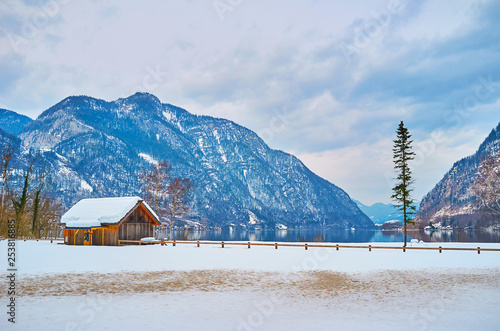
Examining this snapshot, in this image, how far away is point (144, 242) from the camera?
55.9 metres

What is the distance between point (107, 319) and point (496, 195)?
6247 centimetres

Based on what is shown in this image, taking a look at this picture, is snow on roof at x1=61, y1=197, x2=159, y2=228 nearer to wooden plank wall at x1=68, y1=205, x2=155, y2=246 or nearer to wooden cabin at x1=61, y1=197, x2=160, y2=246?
wooden cabin at x1=61, y1=197, x2=160, y2=246

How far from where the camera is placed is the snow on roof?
5400cm

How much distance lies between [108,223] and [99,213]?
344cm

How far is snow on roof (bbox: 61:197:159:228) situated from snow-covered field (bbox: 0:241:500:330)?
25.5 metres

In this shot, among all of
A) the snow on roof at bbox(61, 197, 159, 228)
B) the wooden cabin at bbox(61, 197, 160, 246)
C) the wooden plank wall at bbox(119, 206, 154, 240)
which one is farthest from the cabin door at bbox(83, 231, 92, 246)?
the wooden plank wall at bbox(119, 206, 154, 240)

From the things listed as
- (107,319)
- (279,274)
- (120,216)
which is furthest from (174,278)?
(120,216)

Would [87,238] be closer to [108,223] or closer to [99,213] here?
[99,213]

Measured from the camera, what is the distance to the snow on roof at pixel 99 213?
177 feet

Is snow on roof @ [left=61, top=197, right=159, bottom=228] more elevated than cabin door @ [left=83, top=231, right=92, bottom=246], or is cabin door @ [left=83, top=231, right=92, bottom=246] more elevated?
snow on roof @ [left=61, top=197, right=159, bottom=228]

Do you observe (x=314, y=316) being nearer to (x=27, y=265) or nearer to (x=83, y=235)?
(x=27, y=265)

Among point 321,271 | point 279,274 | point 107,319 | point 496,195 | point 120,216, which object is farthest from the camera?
point 496,195

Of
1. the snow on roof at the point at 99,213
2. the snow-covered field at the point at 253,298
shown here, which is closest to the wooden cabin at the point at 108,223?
the snow on roof at the point at 99,213

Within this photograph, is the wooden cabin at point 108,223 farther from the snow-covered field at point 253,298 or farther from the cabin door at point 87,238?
the snow-covered field at point 253,298
